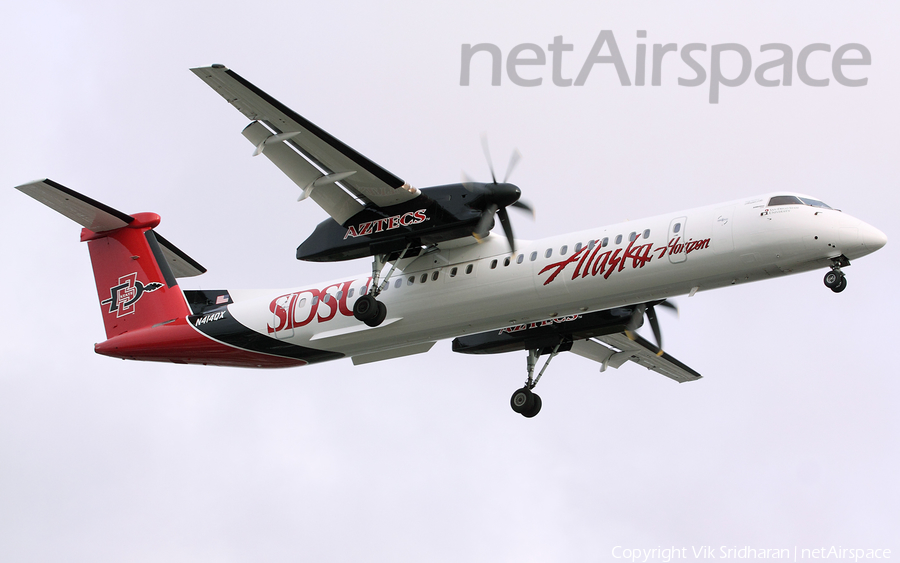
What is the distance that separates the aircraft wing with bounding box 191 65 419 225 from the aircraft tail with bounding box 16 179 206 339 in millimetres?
4155

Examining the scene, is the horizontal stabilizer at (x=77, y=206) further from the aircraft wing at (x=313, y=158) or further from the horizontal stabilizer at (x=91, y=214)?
the aircraft wing at (x=313, y=158)

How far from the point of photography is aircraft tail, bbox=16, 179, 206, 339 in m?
19.0

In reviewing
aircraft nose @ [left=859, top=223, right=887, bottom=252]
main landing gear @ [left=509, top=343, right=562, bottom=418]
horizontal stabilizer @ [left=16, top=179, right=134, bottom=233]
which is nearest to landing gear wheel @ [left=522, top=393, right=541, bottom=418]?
main landing gear @ [left=509, top=343, right=562, bottom=418]

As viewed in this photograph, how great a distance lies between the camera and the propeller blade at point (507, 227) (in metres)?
16.3

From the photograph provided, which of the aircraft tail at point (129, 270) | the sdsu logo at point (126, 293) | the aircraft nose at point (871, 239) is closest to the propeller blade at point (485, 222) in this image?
the aircraft nose at point (871, 239)

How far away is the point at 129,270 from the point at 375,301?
19.2ft

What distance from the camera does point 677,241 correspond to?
49.3 ft

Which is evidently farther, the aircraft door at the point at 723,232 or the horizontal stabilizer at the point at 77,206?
the horizontal stabilizer at the point at 77,206

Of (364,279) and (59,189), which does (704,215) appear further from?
(59,189)

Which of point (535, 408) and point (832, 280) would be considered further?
point (535, 408)

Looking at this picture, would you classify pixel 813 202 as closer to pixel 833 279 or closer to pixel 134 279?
pixel 833 279

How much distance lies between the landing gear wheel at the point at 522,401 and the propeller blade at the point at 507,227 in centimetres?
372

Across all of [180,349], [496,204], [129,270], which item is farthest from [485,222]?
[129,270]

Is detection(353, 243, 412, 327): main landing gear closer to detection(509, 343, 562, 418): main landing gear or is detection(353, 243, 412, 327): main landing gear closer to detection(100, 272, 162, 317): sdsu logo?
detection(509, 343, 562, 418): main landing gear
